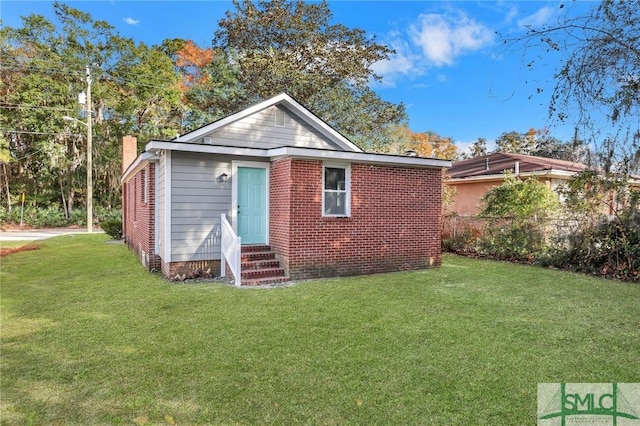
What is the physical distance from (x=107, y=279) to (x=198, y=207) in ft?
7.96

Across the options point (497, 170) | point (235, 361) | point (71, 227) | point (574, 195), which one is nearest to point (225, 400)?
point (235, 361)

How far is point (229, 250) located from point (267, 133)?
152 inches

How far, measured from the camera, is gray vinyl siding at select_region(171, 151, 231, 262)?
8508mm

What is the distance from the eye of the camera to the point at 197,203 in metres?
8.80

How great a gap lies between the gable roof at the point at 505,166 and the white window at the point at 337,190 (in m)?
9.24

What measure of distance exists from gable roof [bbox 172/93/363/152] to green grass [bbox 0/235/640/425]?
162 inches

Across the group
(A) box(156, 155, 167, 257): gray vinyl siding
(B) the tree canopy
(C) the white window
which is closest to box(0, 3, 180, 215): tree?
(B) the tree canopy

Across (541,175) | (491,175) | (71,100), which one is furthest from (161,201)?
(71,100)

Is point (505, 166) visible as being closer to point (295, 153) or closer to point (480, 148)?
point (295, 153)

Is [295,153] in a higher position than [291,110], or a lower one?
lower

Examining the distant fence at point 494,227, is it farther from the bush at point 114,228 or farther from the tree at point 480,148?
the tree at point 480,148

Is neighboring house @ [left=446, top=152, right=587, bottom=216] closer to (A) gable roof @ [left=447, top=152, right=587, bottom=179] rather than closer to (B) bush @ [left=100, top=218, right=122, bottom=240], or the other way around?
(A) gable roof @ [left=447, top=152, right=587, bottom=179]

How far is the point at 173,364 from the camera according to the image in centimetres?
386

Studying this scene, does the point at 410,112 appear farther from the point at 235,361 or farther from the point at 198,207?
the point at 235,361
